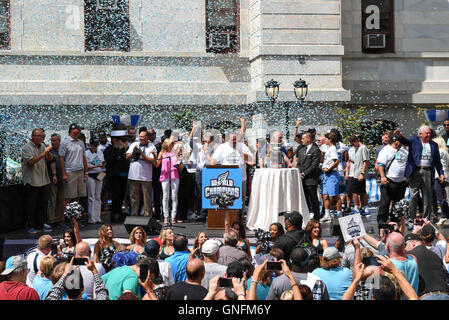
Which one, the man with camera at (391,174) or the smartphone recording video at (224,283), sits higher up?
the man with camera at (391,174)

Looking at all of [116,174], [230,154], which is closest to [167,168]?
[116,174]

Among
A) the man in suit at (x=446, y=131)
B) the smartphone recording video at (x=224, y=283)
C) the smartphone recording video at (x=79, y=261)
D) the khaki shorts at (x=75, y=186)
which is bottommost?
the smartphone recording video at (x=224, y=283)

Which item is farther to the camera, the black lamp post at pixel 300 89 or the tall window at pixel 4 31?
the tall window at pixel 4 31

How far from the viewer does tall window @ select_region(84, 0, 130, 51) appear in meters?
23.9

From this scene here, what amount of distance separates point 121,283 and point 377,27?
20.6 m

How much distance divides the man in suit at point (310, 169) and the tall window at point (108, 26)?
11730 millimetres

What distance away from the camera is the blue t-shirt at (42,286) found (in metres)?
6.70

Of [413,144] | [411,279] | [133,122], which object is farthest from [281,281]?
[133,122]

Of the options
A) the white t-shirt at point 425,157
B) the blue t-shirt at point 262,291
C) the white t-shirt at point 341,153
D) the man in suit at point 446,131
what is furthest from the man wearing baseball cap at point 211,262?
the man in suit at point 446,131

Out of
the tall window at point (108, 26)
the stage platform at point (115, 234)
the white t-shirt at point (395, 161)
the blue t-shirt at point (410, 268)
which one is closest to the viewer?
the blue t-shirt at point (410, 268)

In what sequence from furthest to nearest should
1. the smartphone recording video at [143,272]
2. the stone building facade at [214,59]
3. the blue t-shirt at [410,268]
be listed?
the stone building facade at [214,59] → the blue t-shirt at [410,268] → the smartphone recording video at [143,272]

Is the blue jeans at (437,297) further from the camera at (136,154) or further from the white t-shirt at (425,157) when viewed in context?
the camera at (136,154)
